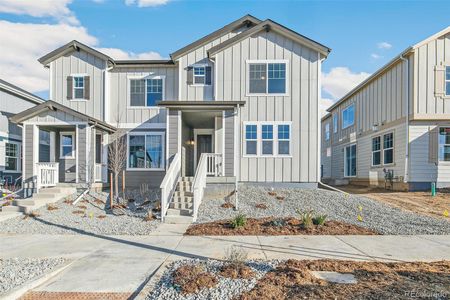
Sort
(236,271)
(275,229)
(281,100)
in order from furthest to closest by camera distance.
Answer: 1. (281,100)
2. (275,229)
3. (236,271)

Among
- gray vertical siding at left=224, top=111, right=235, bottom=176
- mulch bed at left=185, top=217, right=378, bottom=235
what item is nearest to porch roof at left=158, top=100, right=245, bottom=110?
gray vertical siding at left=224, top=111, right=235, bottom=176

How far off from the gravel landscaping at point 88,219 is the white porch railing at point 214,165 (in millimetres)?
2503

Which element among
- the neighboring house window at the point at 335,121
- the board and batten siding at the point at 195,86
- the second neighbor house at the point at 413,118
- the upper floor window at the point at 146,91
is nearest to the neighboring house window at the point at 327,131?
the neighboring house window at the point at 335,121

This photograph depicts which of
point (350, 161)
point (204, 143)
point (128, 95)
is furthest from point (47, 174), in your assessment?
point (350, 161)

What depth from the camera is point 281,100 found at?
48.5ft

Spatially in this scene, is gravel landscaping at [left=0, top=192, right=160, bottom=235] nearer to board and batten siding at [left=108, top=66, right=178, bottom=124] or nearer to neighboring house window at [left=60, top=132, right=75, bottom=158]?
→ neighboring house window at [left=60, top=132, right=75, bottom=158]

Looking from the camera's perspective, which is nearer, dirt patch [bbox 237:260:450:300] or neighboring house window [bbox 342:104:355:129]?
dirt patch [bbox 237:260:450:300]

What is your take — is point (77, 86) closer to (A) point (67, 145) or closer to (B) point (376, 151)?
(A) point (67, 145)

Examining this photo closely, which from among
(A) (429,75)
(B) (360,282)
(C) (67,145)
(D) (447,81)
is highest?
(A) (429,75)

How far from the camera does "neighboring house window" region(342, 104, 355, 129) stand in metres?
24.4

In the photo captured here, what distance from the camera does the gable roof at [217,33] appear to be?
15539 millimetres

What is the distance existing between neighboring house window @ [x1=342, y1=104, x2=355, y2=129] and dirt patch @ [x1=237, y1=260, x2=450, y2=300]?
19.8 metres

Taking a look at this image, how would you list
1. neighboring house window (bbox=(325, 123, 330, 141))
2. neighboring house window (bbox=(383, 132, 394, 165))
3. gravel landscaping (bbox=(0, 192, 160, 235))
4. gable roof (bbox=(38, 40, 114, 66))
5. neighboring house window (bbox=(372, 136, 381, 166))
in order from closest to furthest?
gravel landscaping (bbox=(0, 192, 160, 235)) → gable roof (bbox=(38, 40, 114, 66)) → neighboring house window (bbox=(383, 132, 394, 165)) → neighboring house window (bbox=(372, 136, 381, 166)) → neighboring house window (bbox=(325, 123, 330, 141))

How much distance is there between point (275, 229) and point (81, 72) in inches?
504
